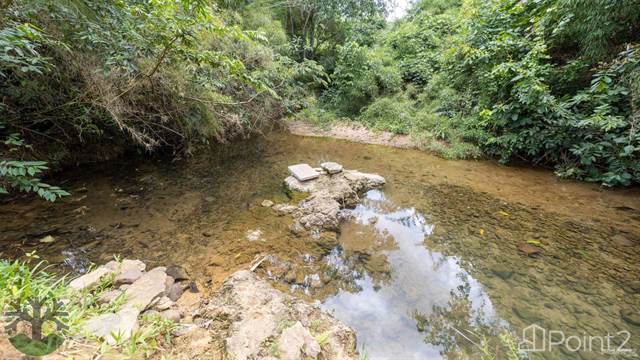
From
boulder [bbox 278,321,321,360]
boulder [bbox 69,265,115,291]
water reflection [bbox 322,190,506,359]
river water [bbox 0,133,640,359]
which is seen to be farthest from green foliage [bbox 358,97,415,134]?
boulder [bbox 69,265,115,291]

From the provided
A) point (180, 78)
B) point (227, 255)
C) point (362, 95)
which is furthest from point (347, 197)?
point (362, 95)

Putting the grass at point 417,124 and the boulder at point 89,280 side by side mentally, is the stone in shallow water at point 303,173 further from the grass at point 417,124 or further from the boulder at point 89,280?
the grass at point 417,124

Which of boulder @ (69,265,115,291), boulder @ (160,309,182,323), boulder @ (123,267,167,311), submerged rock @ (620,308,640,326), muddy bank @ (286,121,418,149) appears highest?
muddy bank @ (286,121,418,149)

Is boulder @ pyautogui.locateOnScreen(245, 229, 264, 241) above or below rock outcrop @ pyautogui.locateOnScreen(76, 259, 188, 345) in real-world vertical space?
below

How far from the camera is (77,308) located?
1755mm

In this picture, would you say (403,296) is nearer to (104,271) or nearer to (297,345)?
(297,345)

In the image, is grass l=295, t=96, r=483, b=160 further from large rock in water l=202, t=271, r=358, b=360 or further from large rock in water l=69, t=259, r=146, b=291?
large rock in water l=69, t=259, r=146, b=291

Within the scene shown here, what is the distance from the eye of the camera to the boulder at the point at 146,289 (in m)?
2.00

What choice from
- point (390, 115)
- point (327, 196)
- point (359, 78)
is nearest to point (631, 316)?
point (327, 196)

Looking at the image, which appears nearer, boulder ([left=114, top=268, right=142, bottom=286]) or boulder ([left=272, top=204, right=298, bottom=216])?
boulder ([left=114, top=268, right=142, bottom=286])

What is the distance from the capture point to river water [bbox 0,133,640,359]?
7.02 ft

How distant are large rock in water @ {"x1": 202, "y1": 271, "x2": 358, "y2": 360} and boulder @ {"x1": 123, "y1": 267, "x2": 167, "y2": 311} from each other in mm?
434

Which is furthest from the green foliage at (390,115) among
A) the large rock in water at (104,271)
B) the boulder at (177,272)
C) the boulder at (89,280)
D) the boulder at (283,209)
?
the boulder at (89,280)

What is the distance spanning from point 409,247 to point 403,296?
829mm
